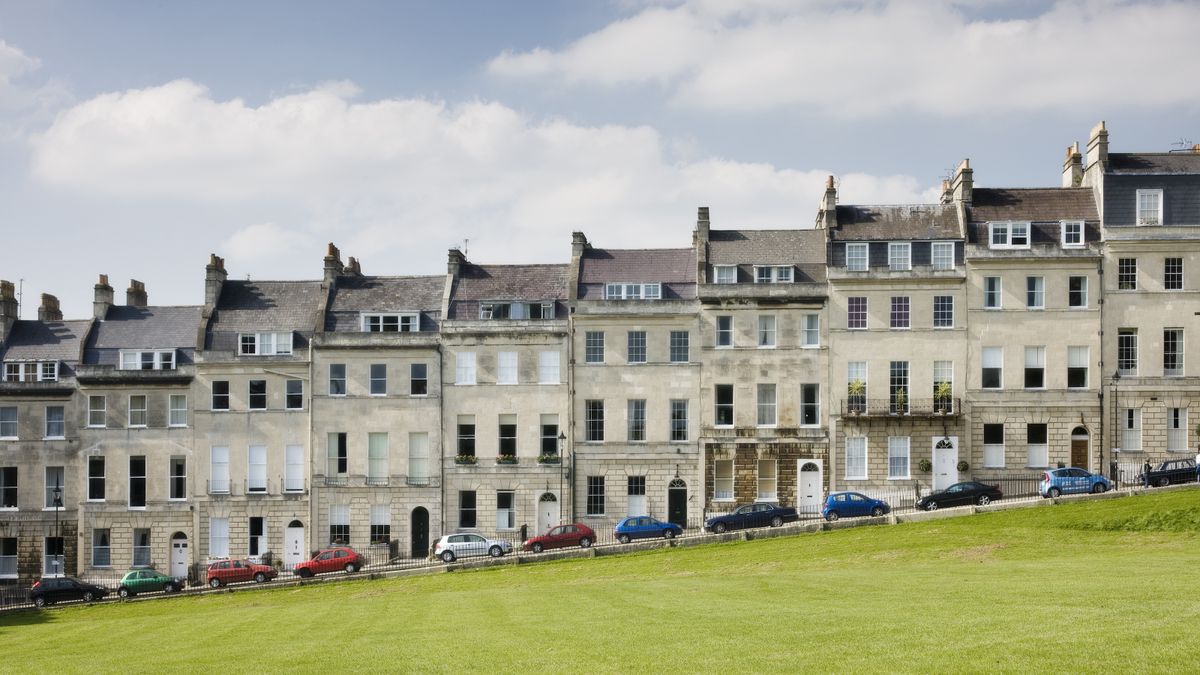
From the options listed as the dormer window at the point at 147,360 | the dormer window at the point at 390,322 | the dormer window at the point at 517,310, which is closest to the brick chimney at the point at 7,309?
the dormer window at the point at 147,360

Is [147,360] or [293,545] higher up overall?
[147,360]

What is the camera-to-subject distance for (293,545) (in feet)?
185

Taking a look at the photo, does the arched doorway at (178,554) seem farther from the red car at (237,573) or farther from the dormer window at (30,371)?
the dormer window at (30,371)

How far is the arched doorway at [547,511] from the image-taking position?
55.2m

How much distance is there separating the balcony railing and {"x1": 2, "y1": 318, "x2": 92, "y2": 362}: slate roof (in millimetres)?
39168

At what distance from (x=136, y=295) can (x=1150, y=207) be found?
51795 millimetres

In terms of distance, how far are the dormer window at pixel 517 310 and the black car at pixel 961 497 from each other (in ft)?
65.0

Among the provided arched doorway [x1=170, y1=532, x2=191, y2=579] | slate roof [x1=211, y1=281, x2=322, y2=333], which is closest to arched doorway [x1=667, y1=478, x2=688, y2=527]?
slate roof [x1=211, y1=281, x2=322, y2=333]

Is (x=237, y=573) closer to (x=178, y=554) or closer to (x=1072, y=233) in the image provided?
(x=178, y=554)

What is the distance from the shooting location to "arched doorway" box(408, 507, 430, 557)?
55.6 m

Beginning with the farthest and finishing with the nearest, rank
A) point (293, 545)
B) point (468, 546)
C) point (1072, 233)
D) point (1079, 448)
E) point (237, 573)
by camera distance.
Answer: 1. point (293, 545)
2. point (1072, 233)
3. point (1079, 448)
4. point (237, 573)
5. point (468, 546)

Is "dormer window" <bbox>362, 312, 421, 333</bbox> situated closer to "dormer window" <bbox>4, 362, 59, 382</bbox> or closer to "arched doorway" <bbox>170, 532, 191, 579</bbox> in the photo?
"arched doorway" <bbox>170, 532, 191, 579</bbox>

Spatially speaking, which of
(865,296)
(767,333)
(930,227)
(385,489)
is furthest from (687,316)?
(385,489)

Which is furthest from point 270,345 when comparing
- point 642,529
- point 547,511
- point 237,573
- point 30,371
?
point 642,529
